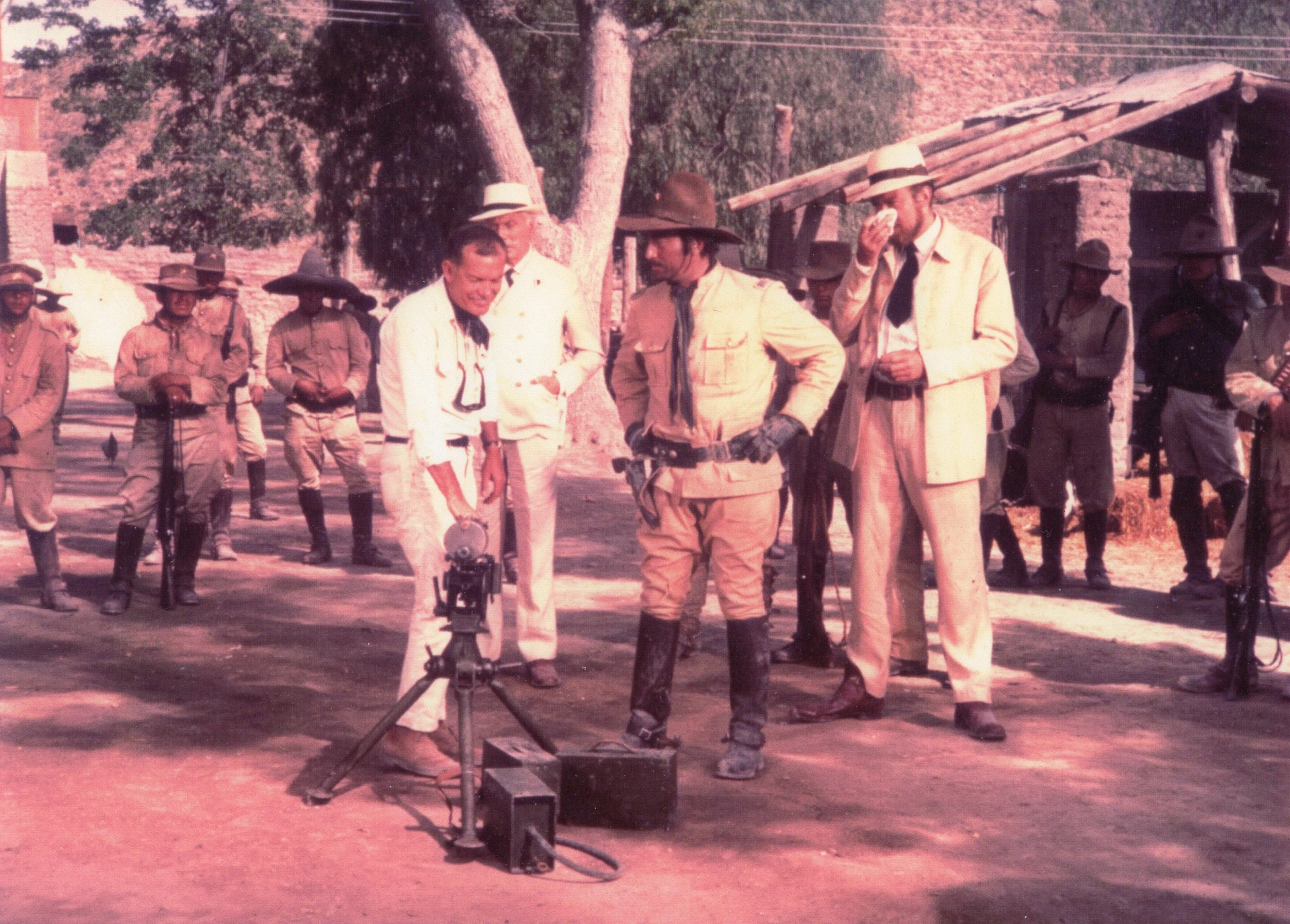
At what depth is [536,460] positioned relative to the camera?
300 inches

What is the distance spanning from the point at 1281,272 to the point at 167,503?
603cm

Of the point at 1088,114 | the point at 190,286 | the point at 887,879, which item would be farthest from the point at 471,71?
the point at 887,879

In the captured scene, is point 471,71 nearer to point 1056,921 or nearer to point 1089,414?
point 1089,414

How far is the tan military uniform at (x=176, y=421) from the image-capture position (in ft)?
31.3

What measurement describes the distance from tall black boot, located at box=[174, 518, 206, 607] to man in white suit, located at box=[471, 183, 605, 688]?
262 cm

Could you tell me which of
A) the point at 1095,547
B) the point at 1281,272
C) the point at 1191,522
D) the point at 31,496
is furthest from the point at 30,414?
the point at 1191,522

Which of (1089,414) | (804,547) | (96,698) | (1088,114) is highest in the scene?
(1088,114)

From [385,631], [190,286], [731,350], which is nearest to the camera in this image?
[731,350]

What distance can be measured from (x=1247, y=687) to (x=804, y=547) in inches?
81.1

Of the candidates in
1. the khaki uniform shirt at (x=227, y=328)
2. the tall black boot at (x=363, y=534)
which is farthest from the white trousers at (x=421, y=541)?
the tall black boot at (x=363, y=534)

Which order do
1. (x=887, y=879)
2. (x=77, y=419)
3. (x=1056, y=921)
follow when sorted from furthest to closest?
(x=77, y=419) < (x=887, y=879) < (x=1056, y=921)

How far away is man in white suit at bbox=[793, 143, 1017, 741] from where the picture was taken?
658 centimetres

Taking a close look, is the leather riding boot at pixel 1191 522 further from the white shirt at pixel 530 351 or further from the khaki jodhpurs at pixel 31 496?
the khaki jodhpurs at pixel 31 496

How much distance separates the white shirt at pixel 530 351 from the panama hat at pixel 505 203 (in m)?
0.22
